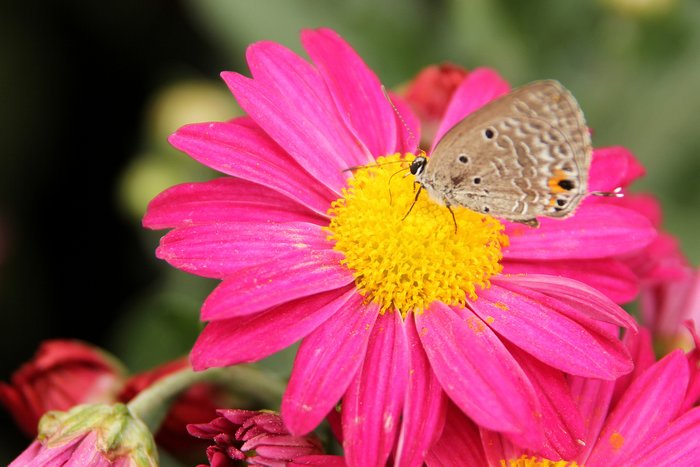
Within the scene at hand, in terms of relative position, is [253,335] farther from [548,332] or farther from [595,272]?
[595,272]

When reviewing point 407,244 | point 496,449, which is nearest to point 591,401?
point 496,449

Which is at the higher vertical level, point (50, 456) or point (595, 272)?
point (50, 456)

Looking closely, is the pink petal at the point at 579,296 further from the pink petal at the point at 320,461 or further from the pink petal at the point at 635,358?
the pink petal at the point at 320,461

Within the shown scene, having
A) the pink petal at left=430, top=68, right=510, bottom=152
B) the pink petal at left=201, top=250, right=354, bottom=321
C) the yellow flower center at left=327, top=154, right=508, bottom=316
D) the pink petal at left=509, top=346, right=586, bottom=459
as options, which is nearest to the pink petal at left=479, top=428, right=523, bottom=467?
the pink petal at left=509, top=346, right=586, bottom=459

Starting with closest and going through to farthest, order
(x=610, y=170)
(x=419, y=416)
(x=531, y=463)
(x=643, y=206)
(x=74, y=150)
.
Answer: (x=419, y=416), (x=531, y=463), (x=610, y=170), (x=643, y=206), (x=74, y=150)

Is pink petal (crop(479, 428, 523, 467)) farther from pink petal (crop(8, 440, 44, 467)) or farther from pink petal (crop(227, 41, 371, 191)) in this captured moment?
pink petal (crop(8, 440, 44, 467))

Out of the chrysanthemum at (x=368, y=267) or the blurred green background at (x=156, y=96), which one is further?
the blurred green background at (x=156, y=96)

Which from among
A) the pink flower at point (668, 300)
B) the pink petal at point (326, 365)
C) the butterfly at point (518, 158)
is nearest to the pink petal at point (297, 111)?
the butterfly at point (518, 158)
